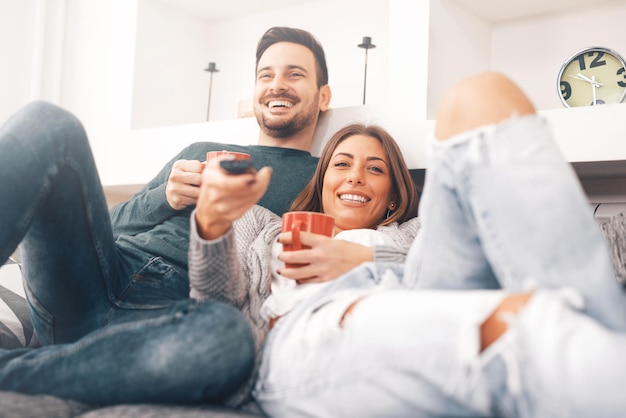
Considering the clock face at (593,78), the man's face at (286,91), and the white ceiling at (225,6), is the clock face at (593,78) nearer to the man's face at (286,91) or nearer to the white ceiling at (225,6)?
the man's face at (286,91)

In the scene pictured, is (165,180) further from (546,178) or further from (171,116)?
(546,178)

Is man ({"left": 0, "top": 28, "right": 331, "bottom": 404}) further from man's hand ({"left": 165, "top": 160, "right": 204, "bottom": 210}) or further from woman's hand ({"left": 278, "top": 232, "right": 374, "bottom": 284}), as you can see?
woman's hand ({"left": 278, "top": 232, "right": 374, "bottom": 284})

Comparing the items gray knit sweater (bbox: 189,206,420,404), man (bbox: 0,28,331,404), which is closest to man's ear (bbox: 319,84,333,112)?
man (bbox: 0,28,331,404)

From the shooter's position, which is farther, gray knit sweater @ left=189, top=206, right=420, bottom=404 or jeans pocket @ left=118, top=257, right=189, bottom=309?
jeans pocket @ left=118, top=257, right=189, bottom=309

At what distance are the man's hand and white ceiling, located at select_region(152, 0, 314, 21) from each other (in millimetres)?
1461

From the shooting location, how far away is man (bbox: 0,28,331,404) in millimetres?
1022

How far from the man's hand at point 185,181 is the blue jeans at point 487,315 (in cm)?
77

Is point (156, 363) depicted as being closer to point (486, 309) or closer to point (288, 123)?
point (486, 309)

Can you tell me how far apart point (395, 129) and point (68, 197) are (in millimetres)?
1044

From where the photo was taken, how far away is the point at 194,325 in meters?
1.03

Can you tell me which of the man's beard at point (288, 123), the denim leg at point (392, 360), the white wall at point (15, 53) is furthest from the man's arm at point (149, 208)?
the white wall at point (15, 53)

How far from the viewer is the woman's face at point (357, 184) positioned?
1688 mm

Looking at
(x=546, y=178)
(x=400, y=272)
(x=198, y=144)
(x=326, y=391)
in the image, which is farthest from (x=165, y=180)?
(x=546, y=178)

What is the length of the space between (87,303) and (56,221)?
0.18 metres
